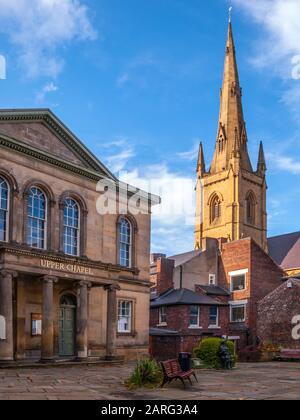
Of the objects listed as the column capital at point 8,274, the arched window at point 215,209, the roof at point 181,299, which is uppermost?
the arched window at point 215,209

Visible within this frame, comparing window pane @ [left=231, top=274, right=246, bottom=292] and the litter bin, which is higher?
window pane @ [left=231, top=274, right=246, bottom=292]

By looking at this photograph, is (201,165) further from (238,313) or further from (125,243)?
(125,243)

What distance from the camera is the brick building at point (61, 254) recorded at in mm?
25703

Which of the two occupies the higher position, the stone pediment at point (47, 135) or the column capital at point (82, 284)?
the stone pediment at point (47, 135)

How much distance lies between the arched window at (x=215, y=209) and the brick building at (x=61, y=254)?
2455 inches

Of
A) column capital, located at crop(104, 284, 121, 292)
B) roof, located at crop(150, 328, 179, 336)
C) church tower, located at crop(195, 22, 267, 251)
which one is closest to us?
column capital, located at crop(104, 284, 121, 292)

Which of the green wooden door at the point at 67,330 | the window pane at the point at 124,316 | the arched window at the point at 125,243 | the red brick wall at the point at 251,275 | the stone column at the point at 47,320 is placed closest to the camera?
the stone column at the point at 47,320

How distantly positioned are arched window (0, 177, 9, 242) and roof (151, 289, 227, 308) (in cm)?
1730

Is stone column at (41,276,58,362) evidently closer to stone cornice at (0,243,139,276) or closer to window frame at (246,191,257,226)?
stone cornice at (0,243,139,276)

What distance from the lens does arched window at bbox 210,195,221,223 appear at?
311ft

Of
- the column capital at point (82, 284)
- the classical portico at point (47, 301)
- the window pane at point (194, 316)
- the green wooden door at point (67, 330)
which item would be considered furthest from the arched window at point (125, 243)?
the window pane at point (194, 316)

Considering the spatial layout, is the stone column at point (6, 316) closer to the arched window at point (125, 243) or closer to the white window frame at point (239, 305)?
the arched window at point (125, 243)

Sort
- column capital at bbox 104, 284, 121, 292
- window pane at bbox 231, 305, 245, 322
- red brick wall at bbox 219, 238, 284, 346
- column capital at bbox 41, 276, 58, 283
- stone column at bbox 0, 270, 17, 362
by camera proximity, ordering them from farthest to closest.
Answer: window pane at bbox 231, 305, 245, 322, red brick wall at bbox 219, 238, 284, 346, column capital at bbox 104, 284, 121, 292, column capital at bbox 41, 276, 58, 283, stone column at bbox 0, 270, 17, 362

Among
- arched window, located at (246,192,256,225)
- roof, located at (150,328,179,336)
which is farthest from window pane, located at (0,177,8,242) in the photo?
arched window, located at (246,192,256,225)
